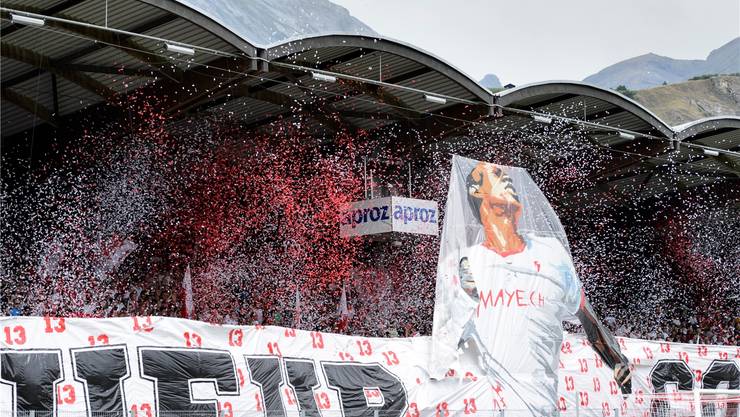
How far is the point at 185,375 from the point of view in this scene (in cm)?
1311

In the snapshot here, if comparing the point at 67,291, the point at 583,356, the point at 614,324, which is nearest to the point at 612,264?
the point at 614,324

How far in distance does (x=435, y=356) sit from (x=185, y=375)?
4513 mm

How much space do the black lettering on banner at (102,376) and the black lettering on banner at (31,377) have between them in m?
0.31

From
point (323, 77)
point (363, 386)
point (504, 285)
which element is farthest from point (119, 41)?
point (504, 285)

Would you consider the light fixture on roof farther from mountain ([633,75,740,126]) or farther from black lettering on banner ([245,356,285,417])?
mountain ([633,75,740,126])

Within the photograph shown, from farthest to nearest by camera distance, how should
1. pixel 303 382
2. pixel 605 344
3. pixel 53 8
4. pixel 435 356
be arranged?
pixel 53 8 → pixel 605 344 → pixel 435 356 → pixel 303 382

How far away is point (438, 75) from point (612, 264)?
44.4 feet

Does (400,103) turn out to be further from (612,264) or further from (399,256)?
(612,264)

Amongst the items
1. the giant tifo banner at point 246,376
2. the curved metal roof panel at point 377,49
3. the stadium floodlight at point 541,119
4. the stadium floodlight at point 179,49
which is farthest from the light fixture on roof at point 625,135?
the stadium floodlight at point 179,49

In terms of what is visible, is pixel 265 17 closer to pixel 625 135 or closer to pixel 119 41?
pixel 625 135

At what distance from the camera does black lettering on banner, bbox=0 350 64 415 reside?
11289 mm

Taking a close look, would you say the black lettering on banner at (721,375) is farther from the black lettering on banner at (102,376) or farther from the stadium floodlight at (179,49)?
the black lettering on banner at (102,376)

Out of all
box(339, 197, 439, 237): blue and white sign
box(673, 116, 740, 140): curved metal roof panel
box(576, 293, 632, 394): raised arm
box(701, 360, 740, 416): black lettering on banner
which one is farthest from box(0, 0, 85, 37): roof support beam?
box(673, 116, 740, 140): curved metal roof panel

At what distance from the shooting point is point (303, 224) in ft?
87.7
